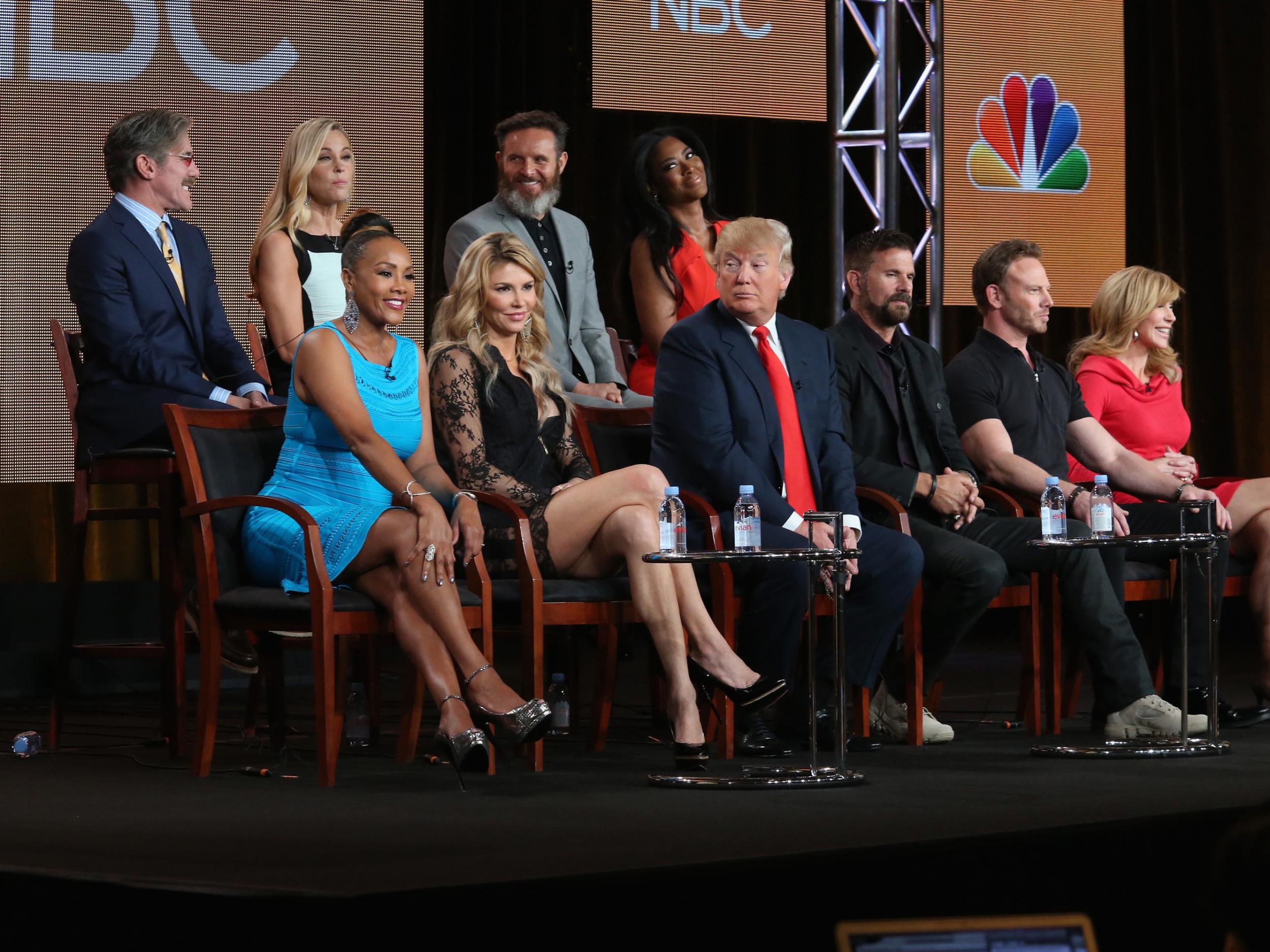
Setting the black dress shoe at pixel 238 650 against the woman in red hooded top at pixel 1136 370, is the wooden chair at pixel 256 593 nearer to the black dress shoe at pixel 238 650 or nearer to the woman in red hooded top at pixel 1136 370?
the black dress shoe at pixel 238 650

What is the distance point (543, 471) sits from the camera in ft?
13.8

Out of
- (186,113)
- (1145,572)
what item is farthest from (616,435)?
(186,113)

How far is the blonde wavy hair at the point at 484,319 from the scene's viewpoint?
4.15 meters

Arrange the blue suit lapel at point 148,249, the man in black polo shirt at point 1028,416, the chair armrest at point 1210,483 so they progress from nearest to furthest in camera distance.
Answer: the blue suit lapel at point 148,249
the man in black polo shirt at point 1028,416
the chair armrest at point 1210,483

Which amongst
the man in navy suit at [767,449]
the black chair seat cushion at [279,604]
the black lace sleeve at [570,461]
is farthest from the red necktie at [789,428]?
the black chair seat cushion at [279,604]

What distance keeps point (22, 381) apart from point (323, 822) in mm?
3112

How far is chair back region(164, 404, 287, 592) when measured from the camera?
148 inches

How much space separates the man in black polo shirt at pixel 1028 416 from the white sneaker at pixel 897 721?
0.64m

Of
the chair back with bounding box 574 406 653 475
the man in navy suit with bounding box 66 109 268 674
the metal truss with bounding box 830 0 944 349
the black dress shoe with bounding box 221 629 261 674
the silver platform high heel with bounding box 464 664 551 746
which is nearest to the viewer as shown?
the silver platform high heel with bounding box 464 664 551 746

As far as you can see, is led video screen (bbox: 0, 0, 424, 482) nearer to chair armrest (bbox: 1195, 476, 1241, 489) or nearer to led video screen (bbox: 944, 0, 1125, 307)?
led video screen (bbox: 944, 0, 1125, 307)

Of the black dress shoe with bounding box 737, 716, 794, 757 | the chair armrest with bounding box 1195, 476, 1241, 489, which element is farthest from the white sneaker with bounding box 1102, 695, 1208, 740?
the chair armrest with bounding box 1195, 476, 1241, 489

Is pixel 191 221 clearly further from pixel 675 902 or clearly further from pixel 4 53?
pixel 675 902

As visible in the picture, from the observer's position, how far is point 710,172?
16.0ft

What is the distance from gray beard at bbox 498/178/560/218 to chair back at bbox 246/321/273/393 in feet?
2.56
